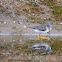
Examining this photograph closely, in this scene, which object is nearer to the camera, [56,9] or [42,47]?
[42,47]

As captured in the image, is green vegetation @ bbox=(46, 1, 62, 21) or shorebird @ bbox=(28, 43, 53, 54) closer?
shorebird @ bbox=(28, 43, 53, 54)

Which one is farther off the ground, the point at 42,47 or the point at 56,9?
the point at 56,9

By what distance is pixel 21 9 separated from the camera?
705cm

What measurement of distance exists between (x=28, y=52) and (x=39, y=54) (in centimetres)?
42

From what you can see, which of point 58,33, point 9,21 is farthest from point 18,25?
point 58,33

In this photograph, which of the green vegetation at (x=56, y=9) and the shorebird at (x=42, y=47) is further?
the green vegetation at (x=56, y=9)

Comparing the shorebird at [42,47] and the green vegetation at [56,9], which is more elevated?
the green vegetation at [56,9]

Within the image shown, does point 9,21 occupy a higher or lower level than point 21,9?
lower

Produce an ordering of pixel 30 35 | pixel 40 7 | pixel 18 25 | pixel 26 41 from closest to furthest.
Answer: pixel 26 41, pixel 30 35, pixel 18 25, pixel 40 7

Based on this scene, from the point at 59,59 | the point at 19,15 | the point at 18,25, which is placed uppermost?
the point at 19,15

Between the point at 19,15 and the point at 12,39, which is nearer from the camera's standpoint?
the point at 12,39

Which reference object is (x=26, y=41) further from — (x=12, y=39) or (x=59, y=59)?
(x=59, y=59)

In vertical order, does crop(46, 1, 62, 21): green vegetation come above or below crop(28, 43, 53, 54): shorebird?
above

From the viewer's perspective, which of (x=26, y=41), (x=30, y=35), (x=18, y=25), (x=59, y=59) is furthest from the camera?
(x=18, y=25)
